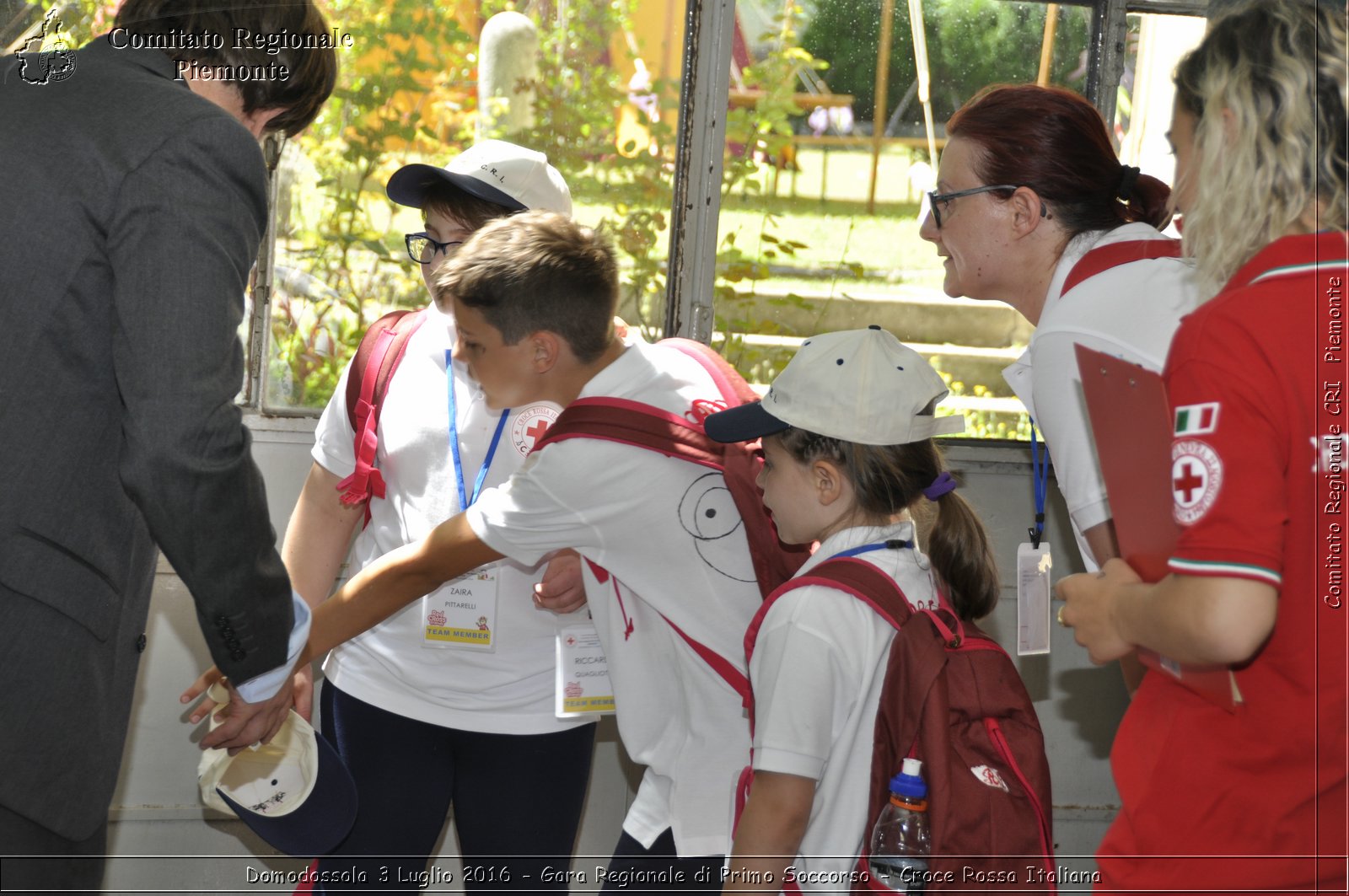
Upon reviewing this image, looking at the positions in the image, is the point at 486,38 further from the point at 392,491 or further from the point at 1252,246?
the point at 1252,246

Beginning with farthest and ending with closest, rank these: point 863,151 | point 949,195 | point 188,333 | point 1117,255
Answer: point 863,151, point 949,195, point 1117,255, point 188,333

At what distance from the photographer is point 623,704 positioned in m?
1.94

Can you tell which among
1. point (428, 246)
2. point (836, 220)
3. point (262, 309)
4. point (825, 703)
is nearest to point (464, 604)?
point (428, 246)

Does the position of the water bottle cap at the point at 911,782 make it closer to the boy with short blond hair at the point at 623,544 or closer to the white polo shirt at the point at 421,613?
the boy with short blond hair at the point at 623,544

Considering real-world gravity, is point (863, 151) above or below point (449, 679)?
above

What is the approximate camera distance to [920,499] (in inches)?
→ 74.9

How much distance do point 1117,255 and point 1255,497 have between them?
0.73m

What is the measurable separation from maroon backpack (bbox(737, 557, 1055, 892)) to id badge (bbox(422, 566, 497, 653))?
633mm

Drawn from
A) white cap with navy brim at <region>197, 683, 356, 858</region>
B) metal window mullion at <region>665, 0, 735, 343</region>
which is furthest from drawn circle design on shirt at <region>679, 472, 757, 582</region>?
metal window mullion at <region>665, 0, 735, 343</region>

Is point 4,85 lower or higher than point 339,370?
higher

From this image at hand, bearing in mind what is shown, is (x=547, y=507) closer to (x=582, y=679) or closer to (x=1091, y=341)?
(x=582, y=679)

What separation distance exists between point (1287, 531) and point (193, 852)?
2814 millimetres

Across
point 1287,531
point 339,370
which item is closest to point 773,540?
point 1287,531

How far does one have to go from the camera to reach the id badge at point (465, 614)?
2201mm
